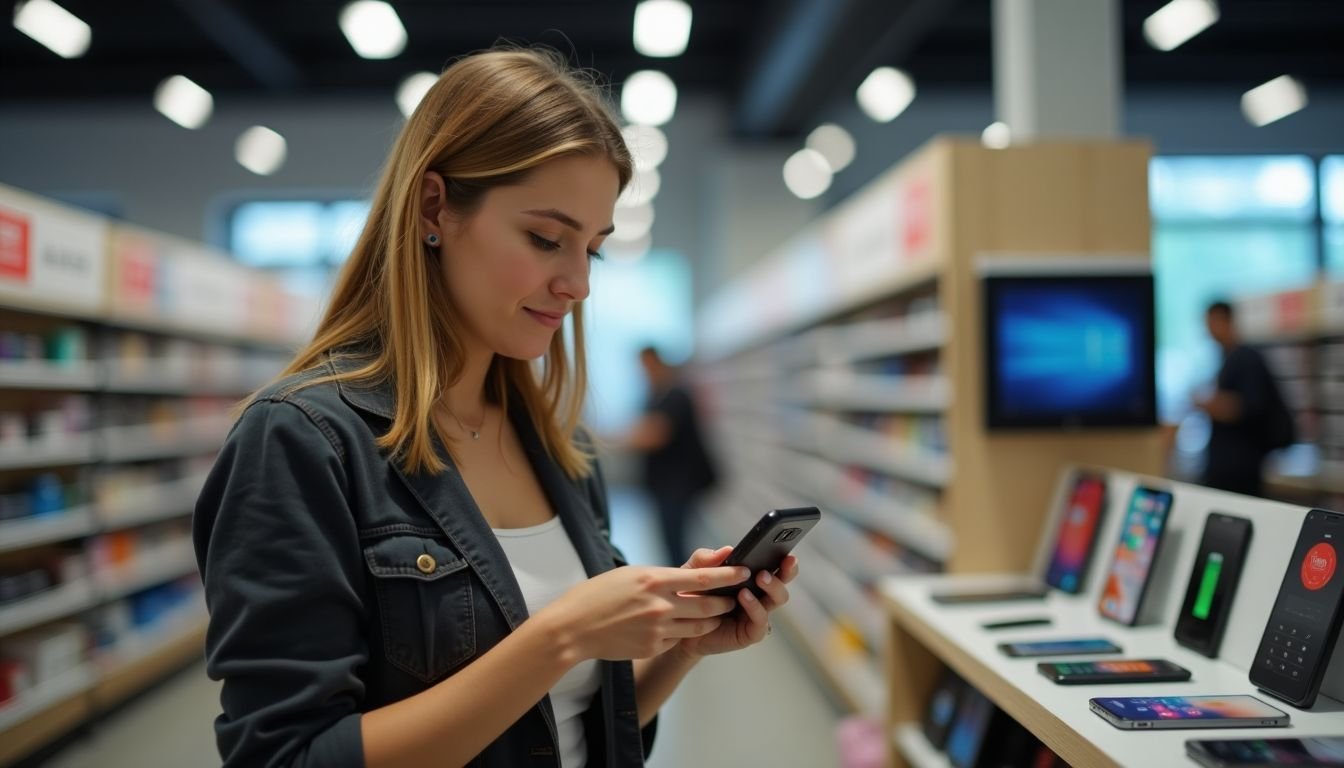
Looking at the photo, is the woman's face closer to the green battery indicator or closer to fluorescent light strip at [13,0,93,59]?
the green battery indicator

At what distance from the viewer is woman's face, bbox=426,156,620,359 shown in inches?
49.6

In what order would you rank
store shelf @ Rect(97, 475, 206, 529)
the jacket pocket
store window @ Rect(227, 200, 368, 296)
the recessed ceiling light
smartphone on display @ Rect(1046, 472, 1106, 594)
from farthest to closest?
1. store window @ Rect(227, 200, 368, 296)
2. the recessed ceiling light
3. store shelf @ Rect(97, 475, 206, 529)
4. smartphone on display @ Rect(1046, 472, 1106, 594)
5. the jacket pocket

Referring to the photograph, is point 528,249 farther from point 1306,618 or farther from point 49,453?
point 49,453

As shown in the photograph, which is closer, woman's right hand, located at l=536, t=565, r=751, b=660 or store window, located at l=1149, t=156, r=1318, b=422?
woman's right hand, located at l=536, t=565, r=751, b=660

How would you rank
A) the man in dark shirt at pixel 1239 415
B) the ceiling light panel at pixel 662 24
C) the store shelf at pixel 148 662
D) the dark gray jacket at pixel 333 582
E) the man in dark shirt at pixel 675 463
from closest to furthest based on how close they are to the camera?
1. the dark gray jacket at pixel 333 582
2. the store shelf at pixel 148 662
3. the man in dark shirt at pixel 1239 415
4. the ceiling light panel at pixel 662 24
5. the man in dark shirt at pixel 675 463

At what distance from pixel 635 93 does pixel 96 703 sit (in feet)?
17.2

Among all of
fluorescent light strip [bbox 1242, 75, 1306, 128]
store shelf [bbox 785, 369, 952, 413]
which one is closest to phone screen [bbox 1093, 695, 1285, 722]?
store shelf [bbox 785, 369, 952, 413]

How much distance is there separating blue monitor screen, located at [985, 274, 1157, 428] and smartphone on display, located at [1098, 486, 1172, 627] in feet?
2.25

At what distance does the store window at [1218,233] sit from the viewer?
11266mm

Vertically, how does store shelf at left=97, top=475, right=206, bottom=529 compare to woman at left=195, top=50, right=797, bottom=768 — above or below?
below

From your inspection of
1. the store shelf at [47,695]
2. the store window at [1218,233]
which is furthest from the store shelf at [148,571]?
the store window at [1218,233]

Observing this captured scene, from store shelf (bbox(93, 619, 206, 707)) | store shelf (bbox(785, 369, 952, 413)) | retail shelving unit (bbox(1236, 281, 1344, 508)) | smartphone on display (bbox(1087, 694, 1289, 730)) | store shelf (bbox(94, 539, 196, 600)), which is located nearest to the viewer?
smartphone on display (bbox(1087, 694, 1289, 730))

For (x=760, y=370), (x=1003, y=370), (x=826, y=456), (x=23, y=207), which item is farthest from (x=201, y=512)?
(x=760, y=370)

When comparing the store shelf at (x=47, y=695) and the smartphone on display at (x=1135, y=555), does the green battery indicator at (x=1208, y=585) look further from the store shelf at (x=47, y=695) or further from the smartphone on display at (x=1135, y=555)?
the store shelf at (x=47, y=695)
